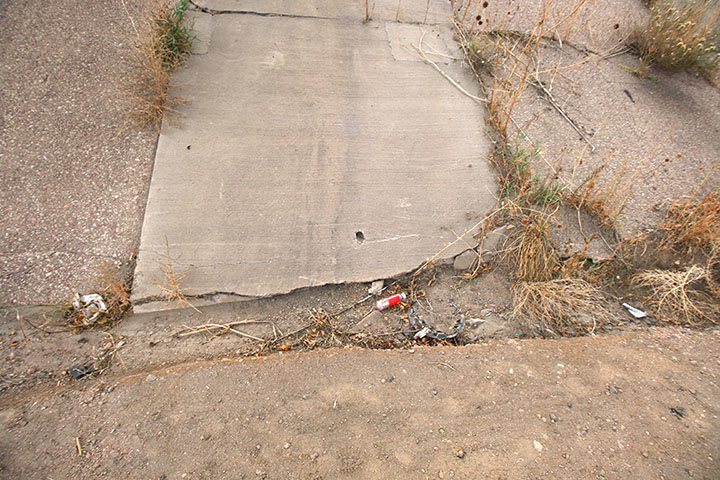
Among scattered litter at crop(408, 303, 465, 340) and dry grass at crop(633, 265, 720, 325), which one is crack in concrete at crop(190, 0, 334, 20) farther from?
dry grass at crop(633, 265, 720, 325)

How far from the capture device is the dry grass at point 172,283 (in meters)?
2.50

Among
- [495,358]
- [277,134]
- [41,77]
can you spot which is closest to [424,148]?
[277,134]

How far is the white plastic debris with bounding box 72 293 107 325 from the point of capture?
2443 mm

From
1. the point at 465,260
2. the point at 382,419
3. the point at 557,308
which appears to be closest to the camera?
the point at 382,419

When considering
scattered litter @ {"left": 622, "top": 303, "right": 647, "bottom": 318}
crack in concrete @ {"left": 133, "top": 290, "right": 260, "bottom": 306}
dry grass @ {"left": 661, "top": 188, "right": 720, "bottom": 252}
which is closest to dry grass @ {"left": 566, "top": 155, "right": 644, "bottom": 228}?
dry grass @ {"left": 661, "top": 188, "right": 720, "bottom": 252}

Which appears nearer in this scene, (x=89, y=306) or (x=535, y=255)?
(x=89, y=306)

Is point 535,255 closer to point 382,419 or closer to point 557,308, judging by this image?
point 557,308

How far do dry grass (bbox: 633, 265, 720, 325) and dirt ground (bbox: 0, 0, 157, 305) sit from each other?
11.0ft

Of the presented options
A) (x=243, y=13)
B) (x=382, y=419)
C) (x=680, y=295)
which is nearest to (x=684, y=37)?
(x=680, y=295)

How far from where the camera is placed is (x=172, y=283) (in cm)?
251

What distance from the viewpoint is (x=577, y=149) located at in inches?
137

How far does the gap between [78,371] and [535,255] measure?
271 centimetres

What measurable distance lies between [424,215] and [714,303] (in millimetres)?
1966

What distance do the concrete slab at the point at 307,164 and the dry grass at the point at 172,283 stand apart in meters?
0.03
